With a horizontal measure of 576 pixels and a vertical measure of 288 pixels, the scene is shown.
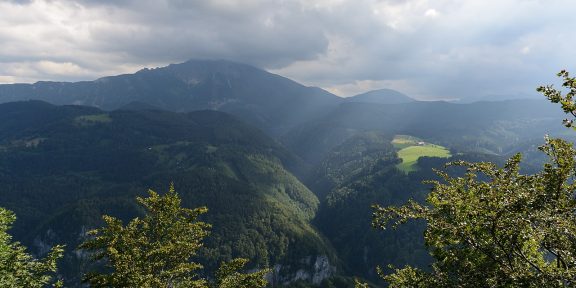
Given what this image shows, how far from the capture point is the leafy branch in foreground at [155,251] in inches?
950

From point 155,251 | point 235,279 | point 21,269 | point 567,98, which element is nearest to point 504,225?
point 567,98

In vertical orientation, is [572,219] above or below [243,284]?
above

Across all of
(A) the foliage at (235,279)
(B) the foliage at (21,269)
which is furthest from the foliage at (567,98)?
(B) the foliage at (21,269)

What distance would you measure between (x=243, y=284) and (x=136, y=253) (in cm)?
742

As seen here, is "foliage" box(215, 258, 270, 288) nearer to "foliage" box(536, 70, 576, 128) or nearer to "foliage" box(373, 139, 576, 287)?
"foliage" box(373, 139, 576, 287)

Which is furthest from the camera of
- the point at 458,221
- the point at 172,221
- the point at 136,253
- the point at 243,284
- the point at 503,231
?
the point at 172,221

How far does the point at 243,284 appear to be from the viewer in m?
27.4

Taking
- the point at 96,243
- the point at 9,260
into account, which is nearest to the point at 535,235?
the point at 96,243

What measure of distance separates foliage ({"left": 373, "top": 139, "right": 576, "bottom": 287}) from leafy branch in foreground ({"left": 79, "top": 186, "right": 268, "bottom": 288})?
13168 millimetres

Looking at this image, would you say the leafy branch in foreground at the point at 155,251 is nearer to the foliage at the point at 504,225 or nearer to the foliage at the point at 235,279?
the foliage at the point at 235,279

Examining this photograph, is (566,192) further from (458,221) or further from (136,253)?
(136,253)

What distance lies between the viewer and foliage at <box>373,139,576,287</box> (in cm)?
1500

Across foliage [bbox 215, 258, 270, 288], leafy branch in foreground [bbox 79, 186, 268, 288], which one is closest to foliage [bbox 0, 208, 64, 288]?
leafy branch in foreground [bbox 79, 186, 268, 288]

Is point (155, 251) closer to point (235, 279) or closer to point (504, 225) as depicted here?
point (235, 279)
